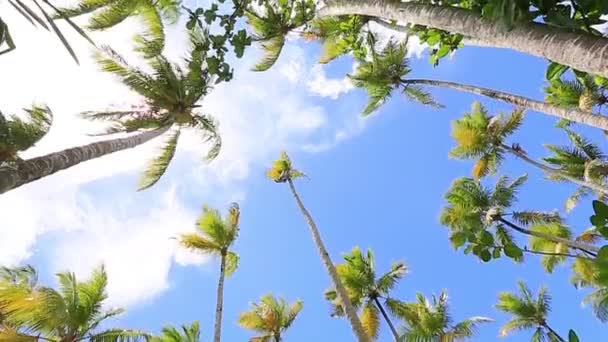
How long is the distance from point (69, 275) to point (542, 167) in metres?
17.5

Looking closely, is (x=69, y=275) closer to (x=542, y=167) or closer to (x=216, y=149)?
(x=216, y=149)

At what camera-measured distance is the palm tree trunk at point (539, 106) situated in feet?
38.8

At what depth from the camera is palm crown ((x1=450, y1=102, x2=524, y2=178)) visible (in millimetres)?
23500

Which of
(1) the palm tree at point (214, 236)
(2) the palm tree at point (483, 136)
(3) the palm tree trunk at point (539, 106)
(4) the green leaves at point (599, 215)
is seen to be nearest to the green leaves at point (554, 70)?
(4) the green leaves at point (599, 215)

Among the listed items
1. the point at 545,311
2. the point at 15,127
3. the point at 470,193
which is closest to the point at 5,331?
the point at 15,127

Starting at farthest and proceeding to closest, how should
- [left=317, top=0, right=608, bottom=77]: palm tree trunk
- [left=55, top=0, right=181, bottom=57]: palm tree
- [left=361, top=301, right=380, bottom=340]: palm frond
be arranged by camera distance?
1. [left=361, top=301, right=380, bottom=340]: palm frond
2. [left=55, top=0, right=181, bottom=57]: palm tree
3. [left=317, top=0, right=608, bottom=77]: palm tree trunk

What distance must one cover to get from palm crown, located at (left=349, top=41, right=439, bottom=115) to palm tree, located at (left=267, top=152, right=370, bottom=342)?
5500 mm

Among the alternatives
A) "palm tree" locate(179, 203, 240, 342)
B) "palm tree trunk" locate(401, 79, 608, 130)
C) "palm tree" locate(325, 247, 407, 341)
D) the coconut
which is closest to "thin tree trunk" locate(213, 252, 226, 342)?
"palm tree" locate(179, 203, 240, 342)

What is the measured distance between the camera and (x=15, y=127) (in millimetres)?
10453

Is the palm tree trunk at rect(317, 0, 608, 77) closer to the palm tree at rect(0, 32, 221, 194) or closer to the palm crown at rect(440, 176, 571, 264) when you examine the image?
the palm tree at rect(0, 32, 221, 194)

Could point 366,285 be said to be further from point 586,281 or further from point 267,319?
point 586,281

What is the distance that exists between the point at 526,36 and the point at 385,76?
50.4 feet

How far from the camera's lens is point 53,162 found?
26.5 feet

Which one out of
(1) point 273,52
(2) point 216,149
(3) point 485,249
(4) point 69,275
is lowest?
(3) point 485,249
